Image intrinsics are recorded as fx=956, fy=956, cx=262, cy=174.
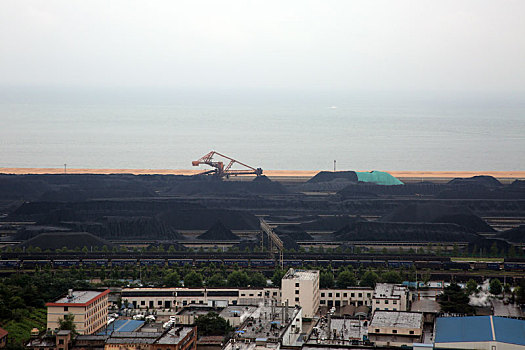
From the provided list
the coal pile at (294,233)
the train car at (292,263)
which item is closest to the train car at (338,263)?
the train car at (292,263)

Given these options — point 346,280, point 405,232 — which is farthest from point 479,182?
point 346,280

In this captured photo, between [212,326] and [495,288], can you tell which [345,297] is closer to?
[495,288]

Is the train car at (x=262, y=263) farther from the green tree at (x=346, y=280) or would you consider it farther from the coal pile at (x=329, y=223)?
the coal pile at (x=329, y=223)

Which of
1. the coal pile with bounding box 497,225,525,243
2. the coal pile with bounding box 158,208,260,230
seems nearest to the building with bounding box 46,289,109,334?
the coal pile with bounding box 158,208,260,230

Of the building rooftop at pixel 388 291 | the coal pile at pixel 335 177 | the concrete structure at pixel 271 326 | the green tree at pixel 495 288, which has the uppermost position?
the concrete structure at pixel 271 326

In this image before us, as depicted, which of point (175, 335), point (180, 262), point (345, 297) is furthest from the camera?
point (180, 262)

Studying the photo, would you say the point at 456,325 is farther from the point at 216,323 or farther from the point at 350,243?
the point at 350,243
